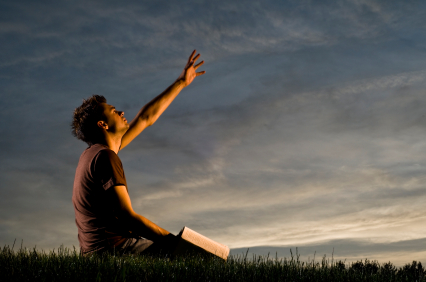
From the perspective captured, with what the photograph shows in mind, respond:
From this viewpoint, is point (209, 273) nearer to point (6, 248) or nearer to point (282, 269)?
point (282, 269)

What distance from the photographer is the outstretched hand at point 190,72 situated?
8.34m

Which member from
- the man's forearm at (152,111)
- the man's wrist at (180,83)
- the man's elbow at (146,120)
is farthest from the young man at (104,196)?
the man's wrist at (180,83)

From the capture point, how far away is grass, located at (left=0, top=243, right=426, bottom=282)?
14.9ft

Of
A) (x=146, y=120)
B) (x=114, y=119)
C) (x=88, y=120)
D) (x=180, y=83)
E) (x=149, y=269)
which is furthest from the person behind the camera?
(x=180, y=83)

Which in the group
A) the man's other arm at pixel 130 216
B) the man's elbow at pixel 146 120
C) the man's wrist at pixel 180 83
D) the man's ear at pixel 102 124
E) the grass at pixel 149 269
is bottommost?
the grass at pixel 149 269

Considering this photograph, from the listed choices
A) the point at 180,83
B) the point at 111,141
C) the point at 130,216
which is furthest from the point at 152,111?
the point at 130,216

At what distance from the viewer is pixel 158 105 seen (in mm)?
7871

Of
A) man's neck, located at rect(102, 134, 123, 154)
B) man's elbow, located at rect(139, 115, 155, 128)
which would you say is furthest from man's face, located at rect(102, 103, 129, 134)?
man's elbow, located at rect(139, 115, 155, 128)

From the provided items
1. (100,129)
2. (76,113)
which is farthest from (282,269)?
(76,113)

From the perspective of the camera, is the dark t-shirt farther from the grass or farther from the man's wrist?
the man's wrist

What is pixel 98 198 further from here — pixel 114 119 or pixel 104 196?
pixel 114 119

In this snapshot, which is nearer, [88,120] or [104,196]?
[104,196]

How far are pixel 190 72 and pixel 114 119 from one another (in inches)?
120

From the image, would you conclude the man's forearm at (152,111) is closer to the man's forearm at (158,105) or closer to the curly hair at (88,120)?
the man's forearm at (158,105)
